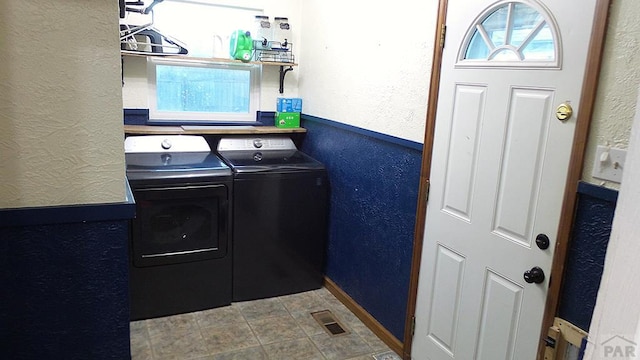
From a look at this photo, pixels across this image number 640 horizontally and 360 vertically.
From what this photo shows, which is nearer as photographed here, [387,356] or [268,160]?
[387,356]

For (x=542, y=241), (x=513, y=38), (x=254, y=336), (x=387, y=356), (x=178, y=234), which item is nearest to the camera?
(x=542, y=241)

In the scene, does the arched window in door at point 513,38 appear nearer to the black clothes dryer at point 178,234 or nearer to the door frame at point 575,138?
the door frame at point 575,138

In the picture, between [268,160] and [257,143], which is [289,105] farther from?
[268,160]

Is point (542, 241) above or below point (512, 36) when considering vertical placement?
below

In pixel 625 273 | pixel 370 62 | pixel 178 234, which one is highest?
pixel 370 62

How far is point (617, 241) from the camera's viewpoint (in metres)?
0.53

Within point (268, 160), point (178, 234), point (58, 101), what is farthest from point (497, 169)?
point (178, 234)

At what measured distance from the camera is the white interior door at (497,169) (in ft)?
5.74

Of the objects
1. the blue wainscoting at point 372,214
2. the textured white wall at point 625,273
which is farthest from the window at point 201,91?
the textured white wall at point 625,273

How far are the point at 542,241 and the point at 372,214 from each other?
49.3 inches

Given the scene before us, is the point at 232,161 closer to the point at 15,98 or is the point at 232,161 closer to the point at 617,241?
the point at 15,98

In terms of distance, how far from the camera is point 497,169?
2016mm

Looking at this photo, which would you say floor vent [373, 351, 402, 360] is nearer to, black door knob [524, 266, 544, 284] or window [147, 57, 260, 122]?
black door knob [524, 266, 544, 284]

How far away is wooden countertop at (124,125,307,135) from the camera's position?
3332 millimetres
